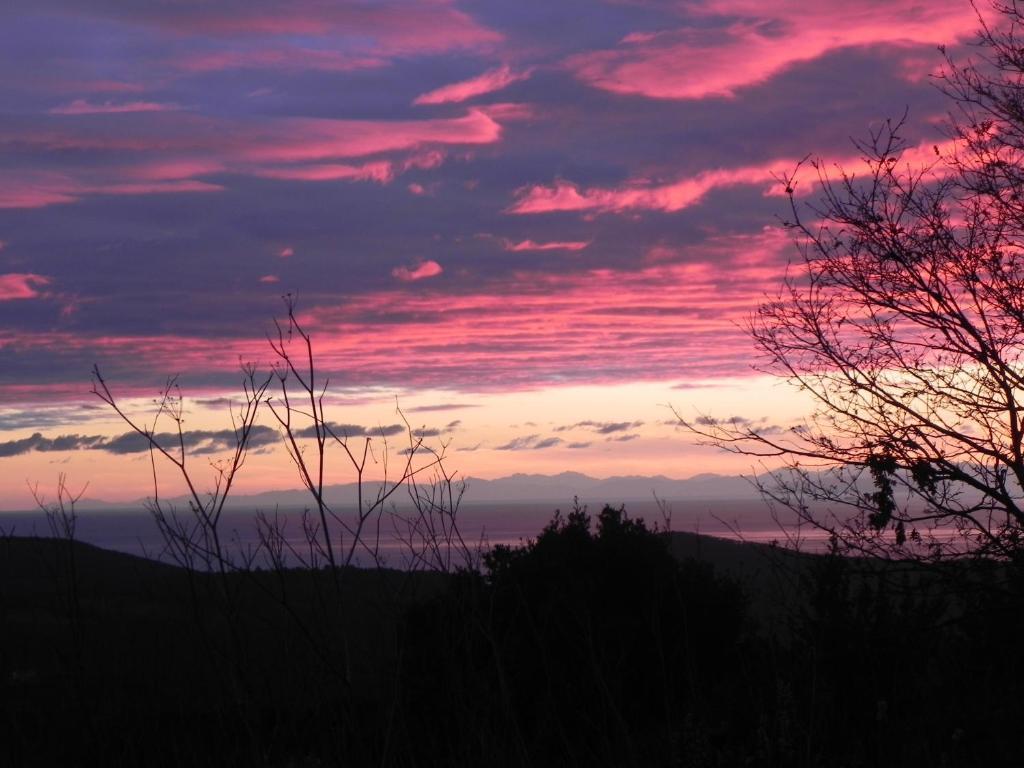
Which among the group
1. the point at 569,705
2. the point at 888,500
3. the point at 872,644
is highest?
the point at 888,500

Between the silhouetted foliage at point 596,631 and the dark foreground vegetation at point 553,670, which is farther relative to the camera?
the silhouetted foliage at point 596,631

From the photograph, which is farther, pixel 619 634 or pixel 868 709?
pixel 619 634

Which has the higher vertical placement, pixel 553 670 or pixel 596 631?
pixel 596 631

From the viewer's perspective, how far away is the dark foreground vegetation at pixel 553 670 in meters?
5.61

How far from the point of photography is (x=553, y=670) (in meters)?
11.5

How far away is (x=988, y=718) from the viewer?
7926 mm

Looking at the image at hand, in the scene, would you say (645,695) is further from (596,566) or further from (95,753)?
(95,753)

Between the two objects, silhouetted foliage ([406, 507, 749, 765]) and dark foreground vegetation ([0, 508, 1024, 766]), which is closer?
dark foreground vegetation ([0, 508, 1024, 766])

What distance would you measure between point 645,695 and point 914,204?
237 inches

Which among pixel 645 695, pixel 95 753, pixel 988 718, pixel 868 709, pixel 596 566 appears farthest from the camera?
pixel 596 566

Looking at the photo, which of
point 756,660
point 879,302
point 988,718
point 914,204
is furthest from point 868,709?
point 914,204

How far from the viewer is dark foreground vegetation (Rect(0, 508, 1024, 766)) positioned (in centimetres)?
561

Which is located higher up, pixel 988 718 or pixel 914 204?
pixel 914 204

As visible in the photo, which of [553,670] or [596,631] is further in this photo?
[596,631]
